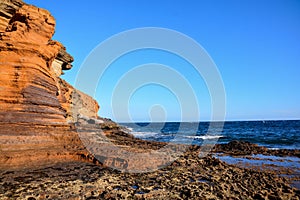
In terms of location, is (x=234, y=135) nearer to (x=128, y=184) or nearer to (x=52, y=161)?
(x=128, y=184)

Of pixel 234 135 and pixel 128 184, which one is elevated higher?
pixel 128 184

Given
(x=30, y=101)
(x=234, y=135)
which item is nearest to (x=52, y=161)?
(x=30, y=101)

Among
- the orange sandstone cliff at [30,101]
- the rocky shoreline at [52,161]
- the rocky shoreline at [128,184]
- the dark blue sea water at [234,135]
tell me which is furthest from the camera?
the dark blue sea water at [234,135]

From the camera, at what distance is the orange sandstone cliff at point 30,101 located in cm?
721

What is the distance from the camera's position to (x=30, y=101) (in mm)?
8195

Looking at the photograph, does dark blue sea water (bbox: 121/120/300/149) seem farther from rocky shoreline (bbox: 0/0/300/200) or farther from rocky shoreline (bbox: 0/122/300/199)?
rocky shoreline (bbox: 0/0/300/200)

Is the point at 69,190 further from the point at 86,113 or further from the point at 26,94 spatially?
the point at 86,113

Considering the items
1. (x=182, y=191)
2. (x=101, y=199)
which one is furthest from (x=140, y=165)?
(x=101, y=199)

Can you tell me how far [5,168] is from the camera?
6535 millimetres

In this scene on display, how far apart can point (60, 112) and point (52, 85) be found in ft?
4.50

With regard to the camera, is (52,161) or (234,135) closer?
(52,161)

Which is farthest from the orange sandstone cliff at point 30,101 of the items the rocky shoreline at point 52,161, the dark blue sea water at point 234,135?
the dark blue sea water at point 234,135

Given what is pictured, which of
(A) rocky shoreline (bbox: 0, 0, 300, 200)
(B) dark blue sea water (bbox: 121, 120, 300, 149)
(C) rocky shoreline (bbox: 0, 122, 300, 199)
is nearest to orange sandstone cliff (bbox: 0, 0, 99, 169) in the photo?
(A) rocky shoreline (bbox: 0, 0, 300, 200)

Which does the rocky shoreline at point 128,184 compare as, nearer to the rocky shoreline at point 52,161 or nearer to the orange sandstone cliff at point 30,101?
the rocky shoreline at point 52,161
